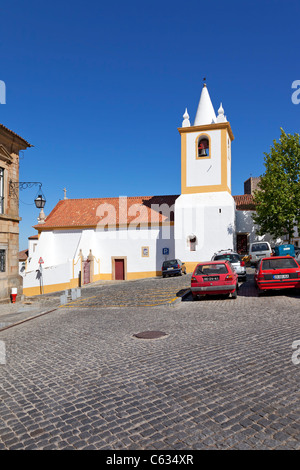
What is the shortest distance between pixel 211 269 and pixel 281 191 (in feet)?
63.0

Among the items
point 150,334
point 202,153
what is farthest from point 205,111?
point 150,334

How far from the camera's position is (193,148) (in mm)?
31828

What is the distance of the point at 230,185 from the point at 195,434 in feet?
102

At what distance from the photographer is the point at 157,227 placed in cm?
3344

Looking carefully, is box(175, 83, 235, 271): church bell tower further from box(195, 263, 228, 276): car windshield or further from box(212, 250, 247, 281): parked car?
box(195, 263, 228, 276): car windshield

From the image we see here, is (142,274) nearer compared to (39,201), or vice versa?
(39,201)

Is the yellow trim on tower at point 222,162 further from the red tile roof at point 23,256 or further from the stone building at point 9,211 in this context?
the red tile roof at point 23,256

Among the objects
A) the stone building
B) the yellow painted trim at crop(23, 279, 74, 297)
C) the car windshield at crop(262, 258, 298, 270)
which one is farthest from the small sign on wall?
the car windshield at crop(262, 258, 298, 270)

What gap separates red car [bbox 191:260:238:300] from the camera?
43.8 ft

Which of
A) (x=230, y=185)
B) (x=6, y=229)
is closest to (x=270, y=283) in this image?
(x=6, y=229)

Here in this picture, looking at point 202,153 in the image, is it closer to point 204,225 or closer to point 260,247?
point 204,225

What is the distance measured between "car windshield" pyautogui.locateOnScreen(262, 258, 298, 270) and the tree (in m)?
16.7

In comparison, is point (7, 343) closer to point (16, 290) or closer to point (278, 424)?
point (278, 424)
